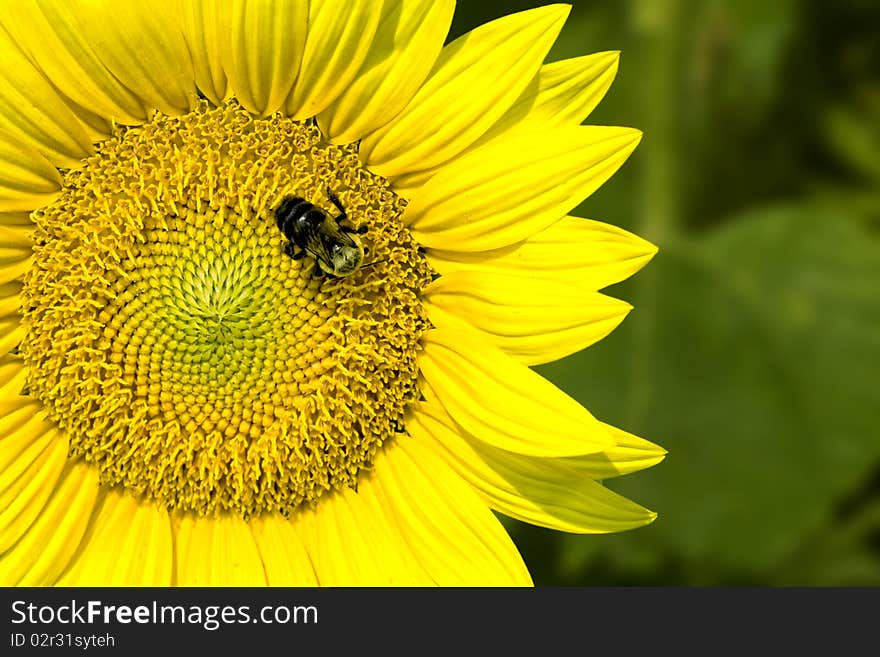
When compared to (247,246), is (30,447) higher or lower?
lower

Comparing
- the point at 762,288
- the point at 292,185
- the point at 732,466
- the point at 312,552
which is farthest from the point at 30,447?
the point at 762,288

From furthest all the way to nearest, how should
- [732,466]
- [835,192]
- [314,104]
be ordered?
[835,192], [732,466], [314,104]

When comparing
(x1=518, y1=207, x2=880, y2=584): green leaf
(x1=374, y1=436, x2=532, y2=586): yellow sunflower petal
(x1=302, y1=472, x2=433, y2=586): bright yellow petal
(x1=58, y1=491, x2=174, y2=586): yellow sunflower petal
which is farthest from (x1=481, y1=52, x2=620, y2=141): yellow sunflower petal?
(x1=518, y1=207, x2=880, y2=584): green leaf

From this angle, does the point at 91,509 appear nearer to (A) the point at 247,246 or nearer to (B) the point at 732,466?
(A) the point at 247,246

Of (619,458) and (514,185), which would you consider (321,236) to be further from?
(619,458)

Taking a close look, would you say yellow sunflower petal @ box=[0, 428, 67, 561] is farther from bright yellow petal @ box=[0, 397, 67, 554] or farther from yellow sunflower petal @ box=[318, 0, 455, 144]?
yellow sunflower petal @ box=[318, 0, 455, 144]

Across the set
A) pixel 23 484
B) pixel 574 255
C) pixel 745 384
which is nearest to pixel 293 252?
pixel 574 255
